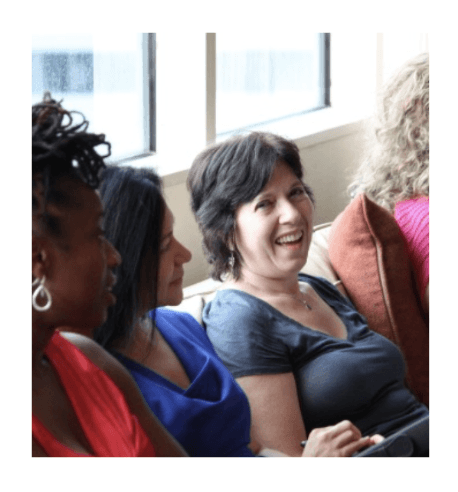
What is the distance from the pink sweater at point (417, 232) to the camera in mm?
1561

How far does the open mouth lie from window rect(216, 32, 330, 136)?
204mm

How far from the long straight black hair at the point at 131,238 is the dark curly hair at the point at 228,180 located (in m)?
0.15

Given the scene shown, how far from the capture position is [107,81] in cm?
133

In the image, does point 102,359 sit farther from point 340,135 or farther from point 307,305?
point 340,135

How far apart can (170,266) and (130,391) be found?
186 millimetres

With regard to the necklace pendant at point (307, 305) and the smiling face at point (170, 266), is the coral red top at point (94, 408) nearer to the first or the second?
the smiling face at point (170, 266)

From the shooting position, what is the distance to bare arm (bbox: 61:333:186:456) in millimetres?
1165

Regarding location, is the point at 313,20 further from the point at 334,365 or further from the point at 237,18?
the point at 334,365

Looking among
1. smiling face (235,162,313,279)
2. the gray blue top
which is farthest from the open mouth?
the gray blue top

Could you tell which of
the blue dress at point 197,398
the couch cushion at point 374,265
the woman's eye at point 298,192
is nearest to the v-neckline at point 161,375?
the blue dress at point 197,398

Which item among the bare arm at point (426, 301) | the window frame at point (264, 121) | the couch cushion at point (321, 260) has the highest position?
the window frame at point (264, 121)

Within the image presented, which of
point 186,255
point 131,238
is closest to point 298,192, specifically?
point 186,255

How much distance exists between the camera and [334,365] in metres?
1.42
